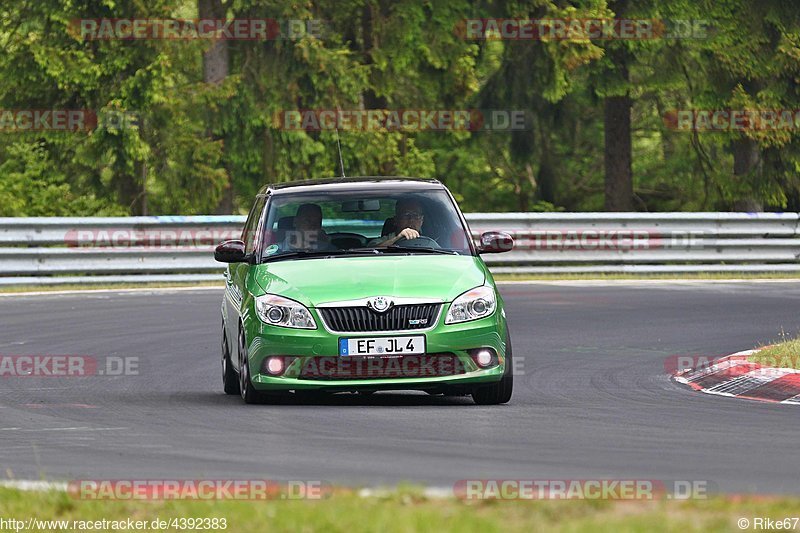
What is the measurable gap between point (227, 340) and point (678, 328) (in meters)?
6.60

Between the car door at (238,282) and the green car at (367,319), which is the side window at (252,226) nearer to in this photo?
the car door at (238,282)

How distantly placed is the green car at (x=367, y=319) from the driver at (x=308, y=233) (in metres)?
0.01

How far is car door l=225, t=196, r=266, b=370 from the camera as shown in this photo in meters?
12.1

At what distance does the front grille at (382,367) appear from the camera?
11.0 meters

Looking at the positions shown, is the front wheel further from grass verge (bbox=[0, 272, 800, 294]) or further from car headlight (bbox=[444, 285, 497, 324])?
grass verge (bbox=[0, 272, 800, 294])

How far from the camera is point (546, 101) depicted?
3538 centimetres

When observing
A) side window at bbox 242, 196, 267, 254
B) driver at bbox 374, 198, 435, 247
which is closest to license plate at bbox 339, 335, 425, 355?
driver at bbox 374, 198, 435, 247

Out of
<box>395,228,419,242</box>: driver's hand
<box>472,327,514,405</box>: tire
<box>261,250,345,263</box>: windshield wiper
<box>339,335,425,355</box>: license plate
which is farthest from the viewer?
<box>395,228,419,242</box>: driver's hand

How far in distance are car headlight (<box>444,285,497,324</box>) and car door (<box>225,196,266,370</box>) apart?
1.69 m

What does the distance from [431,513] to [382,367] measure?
4.69 m

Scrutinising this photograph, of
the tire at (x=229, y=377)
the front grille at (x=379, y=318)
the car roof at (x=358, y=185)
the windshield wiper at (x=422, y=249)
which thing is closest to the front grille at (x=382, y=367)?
the front grille at (x=379, y=318)

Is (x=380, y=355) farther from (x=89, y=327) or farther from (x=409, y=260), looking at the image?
(x=89, y=327)

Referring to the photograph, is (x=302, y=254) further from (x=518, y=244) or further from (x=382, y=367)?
(x=518, y=244)

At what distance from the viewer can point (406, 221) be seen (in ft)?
40.4
